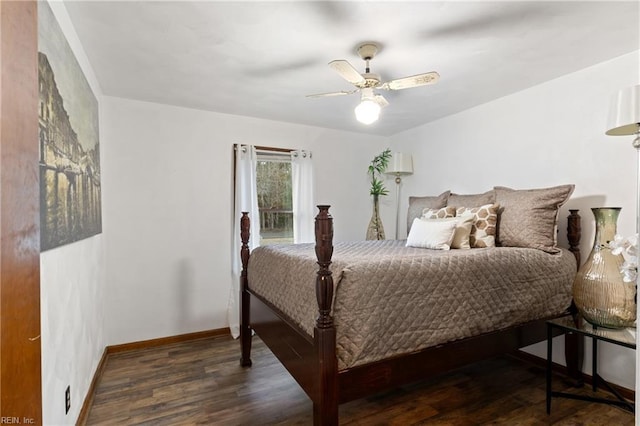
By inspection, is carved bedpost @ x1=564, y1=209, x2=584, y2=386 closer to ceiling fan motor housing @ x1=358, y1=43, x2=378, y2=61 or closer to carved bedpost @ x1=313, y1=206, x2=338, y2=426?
ceiling fan motor housing @ x1=358, y1=43, x2=378, y2=61

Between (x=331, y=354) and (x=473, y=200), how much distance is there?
86.5 inches

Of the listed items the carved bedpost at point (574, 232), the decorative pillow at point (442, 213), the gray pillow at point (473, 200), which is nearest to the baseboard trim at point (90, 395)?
the decorative pillow at point (442, 213)

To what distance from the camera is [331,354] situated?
151 centimetres

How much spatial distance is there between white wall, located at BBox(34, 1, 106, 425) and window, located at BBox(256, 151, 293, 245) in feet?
5.80

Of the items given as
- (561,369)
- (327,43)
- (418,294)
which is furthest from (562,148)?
(327,43)

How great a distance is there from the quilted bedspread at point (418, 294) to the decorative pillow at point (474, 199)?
0.70 m

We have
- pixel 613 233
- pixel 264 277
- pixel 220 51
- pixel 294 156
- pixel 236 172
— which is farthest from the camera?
pixel 294 156

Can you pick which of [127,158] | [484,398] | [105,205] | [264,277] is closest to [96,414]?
Result: [264,277]

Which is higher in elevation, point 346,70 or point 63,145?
point 346,70

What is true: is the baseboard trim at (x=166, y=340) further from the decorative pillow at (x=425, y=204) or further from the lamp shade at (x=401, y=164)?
the lamp shade at (x=401, y=164)

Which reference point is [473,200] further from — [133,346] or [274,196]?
[133,346]

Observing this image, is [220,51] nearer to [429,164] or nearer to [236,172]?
[236,172]

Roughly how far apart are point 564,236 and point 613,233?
29.4 inches

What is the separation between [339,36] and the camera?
2.00 m
